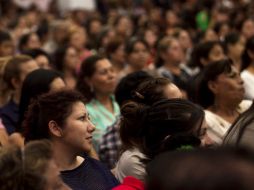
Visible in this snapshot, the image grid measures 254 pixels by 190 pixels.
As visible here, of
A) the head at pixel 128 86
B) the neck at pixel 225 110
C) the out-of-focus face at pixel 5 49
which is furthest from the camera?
the out-of-focus face at pixel 5 49

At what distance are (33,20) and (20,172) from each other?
11.1 m

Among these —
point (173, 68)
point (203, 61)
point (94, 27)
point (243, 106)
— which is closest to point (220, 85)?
point (243, 106)

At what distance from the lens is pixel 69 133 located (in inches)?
126

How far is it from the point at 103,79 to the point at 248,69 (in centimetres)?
180

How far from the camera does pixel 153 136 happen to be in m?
2.91

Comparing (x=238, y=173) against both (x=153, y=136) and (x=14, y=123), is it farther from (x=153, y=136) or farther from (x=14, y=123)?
(x=14, y=123)

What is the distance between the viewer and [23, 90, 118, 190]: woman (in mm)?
3084

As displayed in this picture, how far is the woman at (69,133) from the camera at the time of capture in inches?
121

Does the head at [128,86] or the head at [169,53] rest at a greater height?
the head at [128,86]

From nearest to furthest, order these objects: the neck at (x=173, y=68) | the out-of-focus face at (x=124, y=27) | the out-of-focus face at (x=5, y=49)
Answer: the out-of-focus face at (x=5, y=49) → the neck at (x=173, y=68) → the out-of-focus face at (x=124, y=27)

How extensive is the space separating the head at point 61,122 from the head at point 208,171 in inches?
72.0

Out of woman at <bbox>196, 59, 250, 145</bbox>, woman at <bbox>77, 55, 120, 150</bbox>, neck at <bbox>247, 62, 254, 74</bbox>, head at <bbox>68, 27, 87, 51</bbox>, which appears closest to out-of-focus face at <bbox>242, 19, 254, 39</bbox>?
head at <bbox>68, 27, 87, 51</bbox>

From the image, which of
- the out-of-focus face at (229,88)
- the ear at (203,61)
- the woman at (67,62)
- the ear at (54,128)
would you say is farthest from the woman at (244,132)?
the woman at (67,62)

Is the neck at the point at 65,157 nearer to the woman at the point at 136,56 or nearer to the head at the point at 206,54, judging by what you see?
the head at the point at 206,54
